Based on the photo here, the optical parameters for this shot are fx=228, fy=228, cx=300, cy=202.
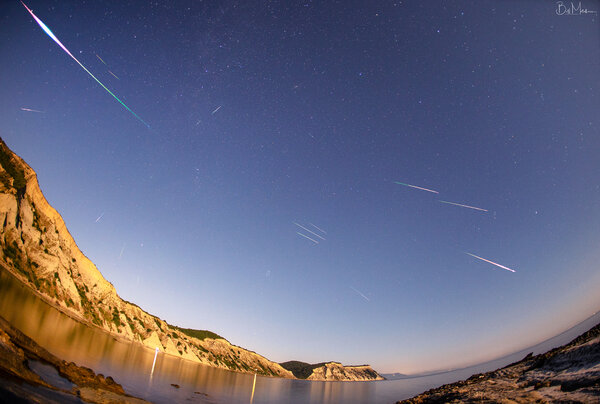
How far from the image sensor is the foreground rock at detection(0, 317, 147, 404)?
8.64m

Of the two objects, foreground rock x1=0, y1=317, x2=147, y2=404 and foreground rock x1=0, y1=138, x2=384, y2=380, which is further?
foreground rock x1=0, y1=138, x2=384, y2=380

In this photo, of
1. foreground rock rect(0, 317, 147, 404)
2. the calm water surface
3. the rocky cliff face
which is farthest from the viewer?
the rocky cliff face

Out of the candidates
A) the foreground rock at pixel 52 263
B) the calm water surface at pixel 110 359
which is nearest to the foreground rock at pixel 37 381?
the calm water surface at pixel 110 359

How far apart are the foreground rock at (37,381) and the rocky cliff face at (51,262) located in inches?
2255

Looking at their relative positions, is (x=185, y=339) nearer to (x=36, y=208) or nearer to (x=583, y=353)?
(x=36, y=208)

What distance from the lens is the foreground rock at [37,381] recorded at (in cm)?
864

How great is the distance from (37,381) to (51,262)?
249ft

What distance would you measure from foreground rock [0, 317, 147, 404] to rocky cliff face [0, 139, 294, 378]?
188ft

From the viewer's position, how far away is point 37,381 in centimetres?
1085

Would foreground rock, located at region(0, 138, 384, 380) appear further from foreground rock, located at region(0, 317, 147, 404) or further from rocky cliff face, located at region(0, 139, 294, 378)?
foreground rock, located at region(0, 317, 147, 404)

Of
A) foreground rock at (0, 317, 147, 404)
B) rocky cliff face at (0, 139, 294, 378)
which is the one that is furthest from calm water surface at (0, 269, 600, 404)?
rocky cliff face at (0, 139, 294, 378)

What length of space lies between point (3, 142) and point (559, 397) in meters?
98.7

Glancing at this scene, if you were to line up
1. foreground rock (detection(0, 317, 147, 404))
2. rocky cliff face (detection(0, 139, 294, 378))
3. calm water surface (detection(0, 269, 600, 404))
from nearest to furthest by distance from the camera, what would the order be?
foreground rock (detection(0, 317, 147, 404)) → calm water surface (detection(0, 269, 600, 404)) → rocky cliff face (detection(0, 139, 294, 378))

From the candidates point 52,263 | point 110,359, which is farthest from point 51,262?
point 110,359
